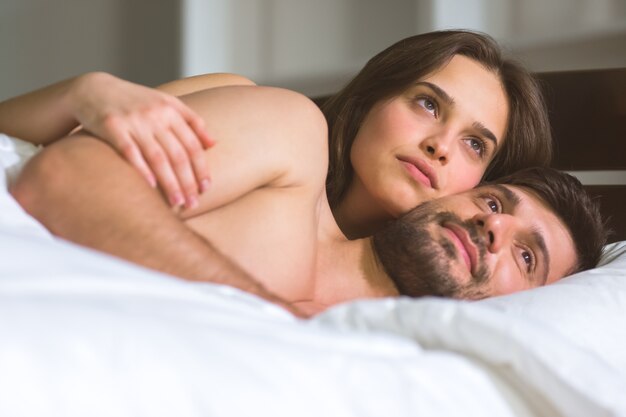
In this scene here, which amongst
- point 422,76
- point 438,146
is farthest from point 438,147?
point 422,76

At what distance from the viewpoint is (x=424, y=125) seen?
4.99 ft

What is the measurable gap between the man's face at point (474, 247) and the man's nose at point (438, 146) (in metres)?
0.08

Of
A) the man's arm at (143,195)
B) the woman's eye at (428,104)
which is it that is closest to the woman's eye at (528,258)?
the woman's eye at (428,104)

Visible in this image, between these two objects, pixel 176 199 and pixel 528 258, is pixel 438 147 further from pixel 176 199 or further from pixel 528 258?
pixel 176 199

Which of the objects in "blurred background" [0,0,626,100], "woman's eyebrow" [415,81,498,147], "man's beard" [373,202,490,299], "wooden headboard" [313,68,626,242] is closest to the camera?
"man's beard" [373,202,490,299]

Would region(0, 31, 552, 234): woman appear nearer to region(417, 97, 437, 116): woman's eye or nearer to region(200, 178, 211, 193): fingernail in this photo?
region(417, 97, 437, 116): woman's eye

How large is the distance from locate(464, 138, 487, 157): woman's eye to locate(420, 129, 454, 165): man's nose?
89mm

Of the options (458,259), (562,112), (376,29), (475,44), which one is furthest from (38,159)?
(376,29)

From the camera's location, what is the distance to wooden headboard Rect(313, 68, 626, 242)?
197cm

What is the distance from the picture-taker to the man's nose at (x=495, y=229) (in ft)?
4.35

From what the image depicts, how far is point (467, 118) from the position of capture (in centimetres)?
155

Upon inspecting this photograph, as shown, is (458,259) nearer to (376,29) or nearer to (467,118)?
(467,118)

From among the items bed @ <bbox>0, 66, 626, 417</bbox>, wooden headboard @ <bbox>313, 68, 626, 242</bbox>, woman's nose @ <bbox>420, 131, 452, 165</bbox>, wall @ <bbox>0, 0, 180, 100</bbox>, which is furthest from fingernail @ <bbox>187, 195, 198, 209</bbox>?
wall @ <bbox>0, 0, 180, 100</bbox>

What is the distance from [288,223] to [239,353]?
1.86 feet
